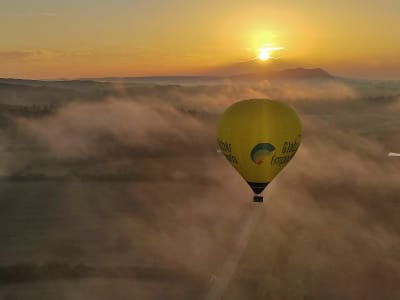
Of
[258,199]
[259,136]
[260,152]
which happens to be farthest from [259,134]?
[258,199]

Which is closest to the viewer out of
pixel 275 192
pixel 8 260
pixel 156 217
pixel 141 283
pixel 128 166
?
pixel 141 283

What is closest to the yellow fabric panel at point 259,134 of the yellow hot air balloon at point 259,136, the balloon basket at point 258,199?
the yellow hot air balloon at point 259,136

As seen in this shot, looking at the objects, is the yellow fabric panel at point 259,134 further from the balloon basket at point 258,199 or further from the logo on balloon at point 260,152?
the balloon basket at point 258,199

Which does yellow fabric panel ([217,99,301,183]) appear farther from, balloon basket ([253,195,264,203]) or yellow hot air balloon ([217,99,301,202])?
balloon basket ([253,195,264,203])

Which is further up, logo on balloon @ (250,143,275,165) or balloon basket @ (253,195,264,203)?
logo on balloon @ (250,143,275,165)

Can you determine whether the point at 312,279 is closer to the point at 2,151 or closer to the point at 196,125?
the point at 2,151

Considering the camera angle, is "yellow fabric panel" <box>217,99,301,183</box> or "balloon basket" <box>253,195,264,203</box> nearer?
"balloon basket" <box>253,195,264,203</box>

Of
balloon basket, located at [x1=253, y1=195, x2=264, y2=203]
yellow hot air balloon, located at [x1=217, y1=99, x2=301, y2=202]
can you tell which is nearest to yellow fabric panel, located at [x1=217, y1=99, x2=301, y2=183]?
yellow hot air balloon, located at [x1=217, y1=99, x2=301, y2=202]

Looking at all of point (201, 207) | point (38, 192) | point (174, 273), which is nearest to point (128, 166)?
point (38, 192)
